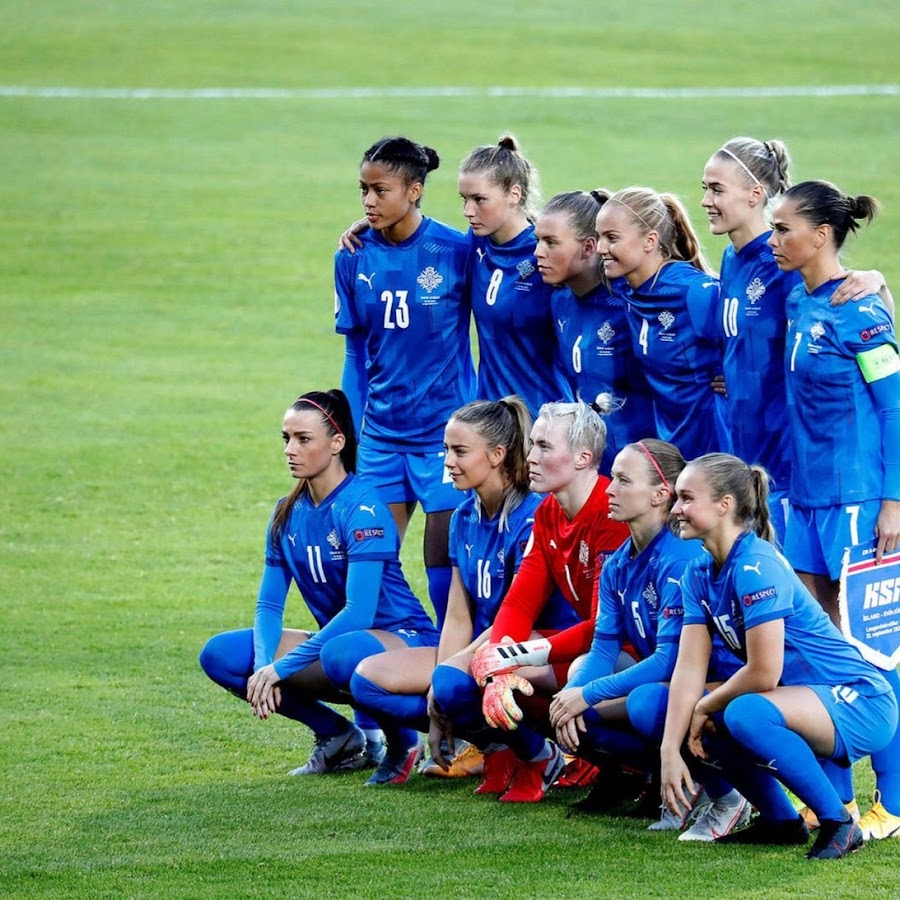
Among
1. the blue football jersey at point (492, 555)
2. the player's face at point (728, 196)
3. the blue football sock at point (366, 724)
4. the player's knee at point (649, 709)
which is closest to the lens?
the player's knee at point (649, 709)

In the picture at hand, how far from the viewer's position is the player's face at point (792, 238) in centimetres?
581

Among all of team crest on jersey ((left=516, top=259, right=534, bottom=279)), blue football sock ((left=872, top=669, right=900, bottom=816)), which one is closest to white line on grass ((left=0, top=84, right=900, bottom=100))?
team crest on jersey ((left=516, top=259, right=534, bottom=279))

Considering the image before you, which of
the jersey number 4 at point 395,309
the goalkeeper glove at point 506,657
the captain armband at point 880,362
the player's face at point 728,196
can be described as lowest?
the goalkeeper glove at point 506,657

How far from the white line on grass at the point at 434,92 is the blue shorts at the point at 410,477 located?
24071 millimetres

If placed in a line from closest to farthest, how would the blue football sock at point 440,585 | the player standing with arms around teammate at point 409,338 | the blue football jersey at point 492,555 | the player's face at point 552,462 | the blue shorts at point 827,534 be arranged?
the blue shorts at point 827,534 < the player's face at point 552,462 < the blue football jersey at point 492,555 < the player standing with arms around teammate at point 409,338 < the blue football sock at point 440,585

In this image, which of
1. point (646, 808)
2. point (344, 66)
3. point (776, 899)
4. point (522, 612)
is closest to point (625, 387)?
point (522, 612)

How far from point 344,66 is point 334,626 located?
95.3 ft

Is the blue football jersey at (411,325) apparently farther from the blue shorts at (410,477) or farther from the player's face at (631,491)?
the player's face at (631,491)

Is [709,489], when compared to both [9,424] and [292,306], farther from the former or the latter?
[292,306]

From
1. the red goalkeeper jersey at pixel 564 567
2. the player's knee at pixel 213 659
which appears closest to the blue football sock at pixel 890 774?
the red goalkeeper jersey at pixel 564 567

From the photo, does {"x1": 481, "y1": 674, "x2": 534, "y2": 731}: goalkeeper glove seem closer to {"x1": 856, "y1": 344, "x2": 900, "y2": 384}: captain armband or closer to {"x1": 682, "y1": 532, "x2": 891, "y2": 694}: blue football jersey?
{"x1": 682, "y1": 532, "x2": 891, "y2": 694}: blue football jersey

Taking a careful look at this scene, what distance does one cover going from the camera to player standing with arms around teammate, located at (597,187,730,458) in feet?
20.9

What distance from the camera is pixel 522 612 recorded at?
6.27 metres

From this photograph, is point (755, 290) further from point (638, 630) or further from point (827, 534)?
point (638, 630)
